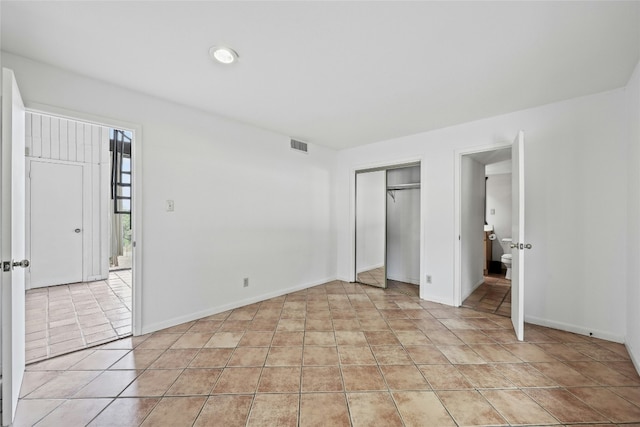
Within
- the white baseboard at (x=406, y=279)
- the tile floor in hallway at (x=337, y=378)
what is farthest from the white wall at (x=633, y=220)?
the white baseboard at (x=406, y=279)

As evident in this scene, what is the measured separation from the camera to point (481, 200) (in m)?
4.48

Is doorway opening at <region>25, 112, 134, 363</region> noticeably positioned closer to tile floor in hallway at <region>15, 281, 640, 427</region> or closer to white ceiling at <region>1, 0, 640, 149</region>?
tile floor in hallway at <region>15, 281, 640, 427</region>

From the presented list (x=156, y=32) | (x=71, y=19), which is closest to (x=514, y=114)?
(x=156, y=32)

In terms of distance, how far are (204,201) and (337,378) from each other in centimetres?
→ 234

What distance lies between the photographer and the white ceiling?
154 centimetres

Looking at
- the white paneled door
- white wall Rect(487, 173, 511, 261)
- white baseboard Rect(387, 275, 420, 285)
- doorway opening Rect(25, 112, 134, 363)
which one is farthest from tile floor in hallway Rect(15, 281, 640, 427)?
white wall Rect(487, 173, 511, 261)

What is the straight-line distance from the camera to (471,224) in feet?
13.0

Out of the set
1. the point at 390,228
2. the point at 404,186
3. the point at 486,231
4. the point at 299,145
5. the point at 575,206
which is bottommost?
the point at 486,231

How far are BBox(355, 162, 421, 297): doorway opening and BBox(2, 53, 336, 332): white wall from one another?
3.24 ft

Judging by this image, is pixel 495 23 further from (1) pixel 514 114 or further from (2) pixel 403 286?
(2) pixel 403 286

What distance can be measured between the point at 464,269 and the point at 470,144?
5.73ft

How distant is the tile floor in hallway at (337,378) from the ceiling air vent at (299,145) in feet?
8.57

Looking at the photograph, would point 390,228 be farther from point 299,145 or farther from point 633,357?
point 633,357

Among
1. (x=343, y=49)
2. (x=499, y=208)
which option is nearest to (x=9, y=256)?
(x=343, y=49)
